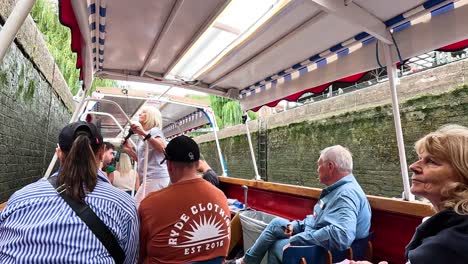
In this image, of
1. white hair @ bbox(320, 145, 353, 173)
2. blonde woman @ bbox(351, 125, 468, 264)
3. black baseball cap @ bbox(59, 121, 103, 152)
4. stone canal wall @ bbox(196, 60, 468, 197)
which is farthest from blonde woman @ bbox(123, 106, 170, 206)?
stone canal wall @ bbox(196, 60, 468, 197)

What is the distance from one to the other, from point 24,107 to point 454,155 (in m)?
3.94

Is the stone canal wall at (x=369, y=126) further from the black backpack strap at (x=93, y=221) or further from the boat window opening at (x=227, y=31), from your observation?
the black backpack strap at (x=93, y=221)

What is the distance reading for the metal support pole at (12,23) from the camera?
0.93 meters

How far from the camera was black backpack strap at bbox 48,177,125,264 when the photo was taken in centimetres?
110

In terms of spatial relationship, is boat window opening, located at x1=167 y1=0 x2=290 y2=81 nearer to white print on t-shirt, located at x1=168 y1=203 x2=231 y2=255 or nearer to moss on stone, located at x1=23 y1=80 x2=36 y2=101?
white print on t-shirt, located at x1=168 y1=203 x2=231 y2=255

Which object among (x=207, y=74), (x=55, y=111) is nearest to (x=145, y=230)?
(x=207, y=74)

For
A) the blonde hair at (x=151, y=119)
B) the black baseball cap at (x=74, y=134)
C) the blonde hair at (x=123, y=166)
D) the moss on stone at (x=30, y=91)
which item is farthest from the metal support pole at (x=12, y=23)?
the blonde hair at (x=123, y=166)

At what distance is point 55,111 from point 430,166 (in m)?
5.82

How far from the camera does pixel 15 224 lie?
1080 millimetres

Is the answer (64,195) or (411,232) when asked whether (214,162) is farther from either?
(64,195)

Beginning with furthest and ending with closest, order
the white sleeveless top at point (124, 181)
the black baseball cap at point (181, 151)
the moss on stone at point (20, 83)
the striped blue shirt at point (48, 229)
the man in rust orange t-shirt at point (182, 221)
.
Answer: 1. the white sleeveless top at point (124, 181)
2. the moss on stone at point (20, 83)
3. the black baseball cap at point (181, 151)
4. the man in rust orange t-shirt at point (182, 221)
5. the striped blue shirt at point (48, 229)

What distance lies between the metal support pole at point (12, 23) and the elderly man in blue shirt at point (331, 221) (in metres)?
1.94

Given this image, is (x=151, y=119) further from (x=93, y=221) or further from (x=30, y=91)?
(x=30, y=91)

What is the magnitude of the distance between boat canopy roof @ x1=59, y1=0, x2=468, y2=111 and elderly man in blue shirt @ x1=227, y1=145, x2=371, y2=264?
0.91 meters
